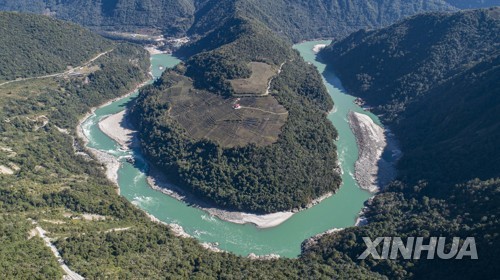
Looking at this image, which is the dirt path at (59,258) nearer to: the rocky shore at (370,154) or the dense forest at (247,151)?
the dense forest at (247,151)

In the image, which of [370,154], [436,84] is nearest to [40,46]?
[370,154]

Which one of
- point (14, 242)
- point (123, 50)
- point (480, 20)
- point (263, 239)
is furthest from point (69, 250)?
point (480, 20)

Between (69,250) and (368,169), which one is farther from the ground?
(368,169)

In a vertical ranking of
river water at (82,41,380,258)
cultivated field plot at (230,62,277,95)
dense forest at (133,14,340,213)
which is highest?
cultivated field plot at (230,62,277,95)

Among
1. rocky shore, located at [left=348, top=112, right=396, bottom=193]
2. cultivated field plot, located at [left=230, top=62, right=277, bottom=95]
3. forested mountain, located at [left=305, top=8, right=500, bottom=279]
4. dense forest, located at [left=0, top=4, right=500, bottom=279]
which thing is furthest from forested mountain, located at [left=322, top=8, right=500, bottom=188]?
cultivated field plot, located at [left=230, top=62, right=277, bottom=95]

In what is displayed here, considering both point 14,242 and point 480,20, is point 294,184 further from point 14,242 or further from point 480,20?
point 480,20

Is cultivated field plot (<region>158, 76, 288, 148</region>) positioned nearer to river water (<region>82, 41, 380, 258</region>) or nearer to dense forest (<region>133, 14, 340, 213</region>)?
dense forest (<region>133, 14, 340, 213</region>)

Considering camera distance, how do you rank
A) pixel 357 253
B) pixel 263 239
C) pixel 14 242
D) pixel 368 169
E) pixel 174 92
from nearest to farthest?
pixel 14 242
pixel 357 253
pixel 263 239
pixel 368 169
pixel 174 92
